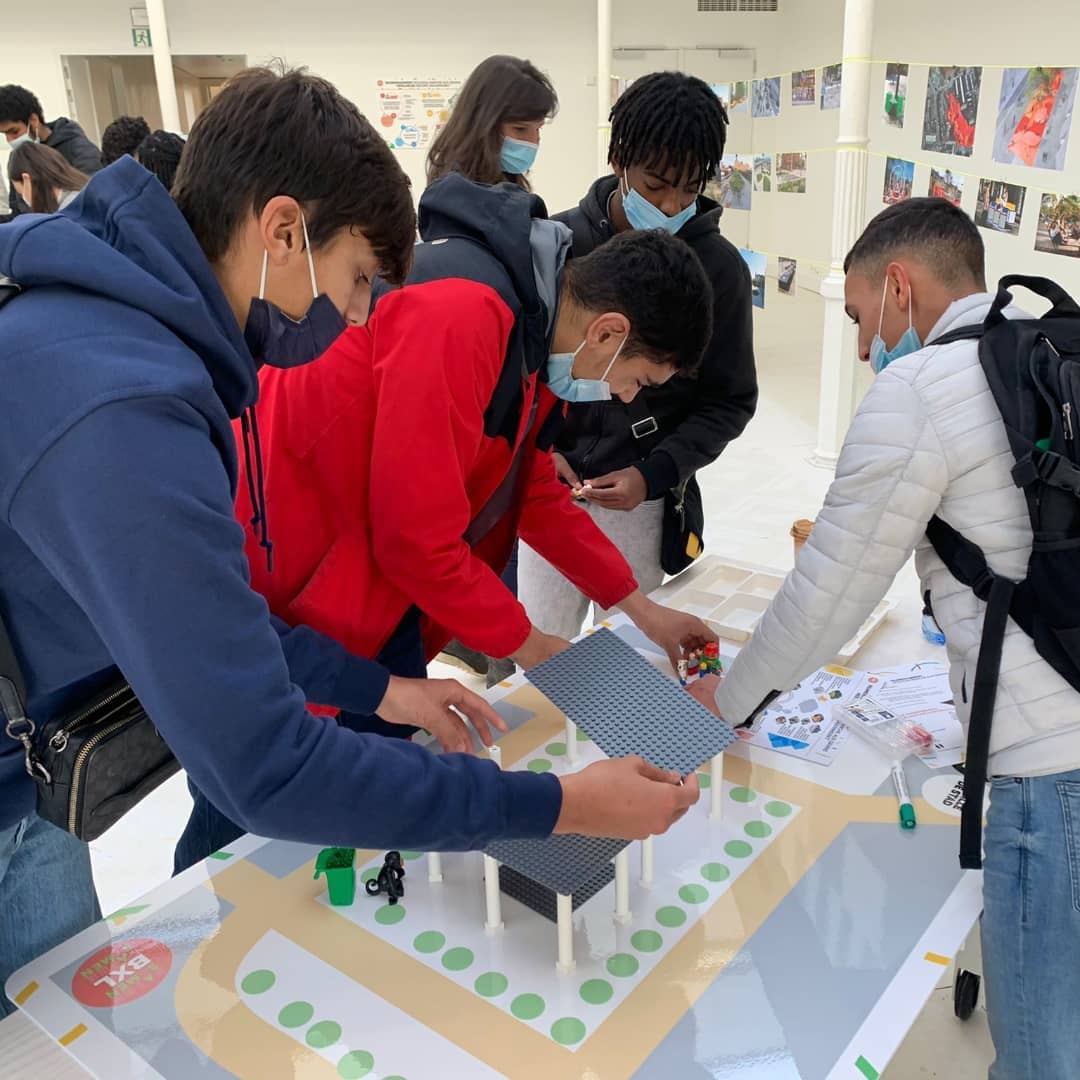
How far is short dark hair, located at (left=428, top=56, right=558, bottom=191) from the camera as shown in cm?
210

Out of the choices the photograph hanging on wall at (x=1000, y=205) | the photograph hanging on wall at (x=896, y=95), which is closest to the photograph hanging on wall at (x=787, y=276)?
the photograph hanging on wall at (x=896, y=95)

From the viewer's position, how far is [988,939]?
3.93 ft

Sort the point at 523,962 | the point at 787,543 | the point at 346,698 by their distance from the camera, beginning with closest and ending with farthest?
the point at 523,962 < the point at 346,698 < the point at 787,543

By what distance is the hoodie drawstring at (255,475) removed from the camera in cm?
117

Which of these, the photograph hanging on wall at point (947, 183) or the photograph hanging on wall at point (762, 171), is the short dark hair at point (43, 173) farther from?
the photograph hanging on wall at point (762, 171)

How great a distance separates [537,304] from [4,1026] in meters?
1.11

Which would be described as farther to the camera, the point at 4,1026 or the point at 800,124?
the point at 800,124

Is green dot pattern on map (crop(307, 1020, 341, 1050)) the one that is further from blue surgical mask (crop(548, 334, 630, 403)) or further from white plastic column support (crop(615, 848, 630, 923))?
blue surgical mask (crop(548, 334, 630, 403))

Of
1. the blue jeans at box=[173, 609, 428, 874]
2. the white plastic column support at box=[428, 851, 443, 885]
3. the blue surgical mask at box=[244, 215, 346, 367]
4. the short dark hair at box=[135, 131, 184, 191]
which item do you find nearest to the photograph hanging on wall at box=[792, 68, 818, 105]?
the short dark hair at box=[135, 131, 184, 191]

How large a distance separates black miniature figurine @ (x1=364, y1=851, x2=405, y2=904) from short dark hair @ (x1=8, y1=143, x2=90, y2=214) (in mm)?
3139

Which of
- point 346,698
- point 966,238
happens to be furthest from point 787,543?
point 346,698

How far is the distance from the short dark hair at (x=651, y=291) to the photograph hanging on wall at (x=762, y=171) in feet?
16.3

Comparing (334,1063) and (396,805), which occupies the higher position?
(396,805)

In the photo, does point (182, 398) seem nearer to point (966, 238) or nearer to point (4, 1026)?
point (4, 1026)
